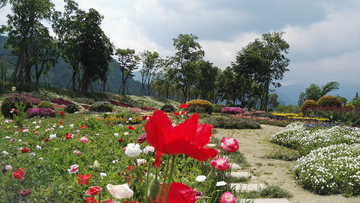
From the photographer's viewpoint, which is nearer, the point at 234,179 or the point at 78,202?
the point at 78,202

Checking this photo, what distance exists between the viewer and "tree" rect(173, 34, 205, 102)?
1265 inches

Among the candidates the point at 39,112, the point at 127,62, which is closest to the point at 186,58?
the point at 127,62

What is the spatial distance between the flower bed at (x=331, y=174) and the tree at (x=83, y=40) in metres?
26.5

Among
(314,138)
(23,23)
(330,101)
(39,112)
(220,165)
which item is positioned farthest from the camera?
(23,23)

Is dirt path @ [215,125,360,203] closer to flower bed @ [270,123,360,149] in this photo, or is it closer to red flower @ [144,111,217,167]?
flower bed @ [270,123,360,149]

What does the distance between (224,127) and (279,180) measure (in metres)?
5.92

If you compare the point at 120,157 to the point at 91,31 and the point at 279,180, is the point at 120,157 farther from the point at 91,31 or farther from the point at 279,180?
the point at 91,31

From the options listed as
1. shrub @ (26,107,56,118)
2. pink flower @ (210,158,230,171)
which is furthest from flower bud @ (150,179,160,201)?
shrub @ (26,107,56,118)

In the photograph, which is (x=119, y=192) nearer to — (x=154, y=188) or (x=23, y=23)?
(x=154, y=188)

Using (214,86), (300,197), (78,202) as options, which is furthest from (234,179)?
(214,86)

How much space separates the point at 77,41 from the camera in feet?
89.1

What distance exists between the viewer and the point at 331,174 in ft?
11.4

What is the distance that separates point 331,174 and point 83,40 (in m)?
29.6

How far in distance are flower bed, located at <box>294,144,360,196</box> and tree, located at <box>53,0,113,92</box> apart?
87.1ft
